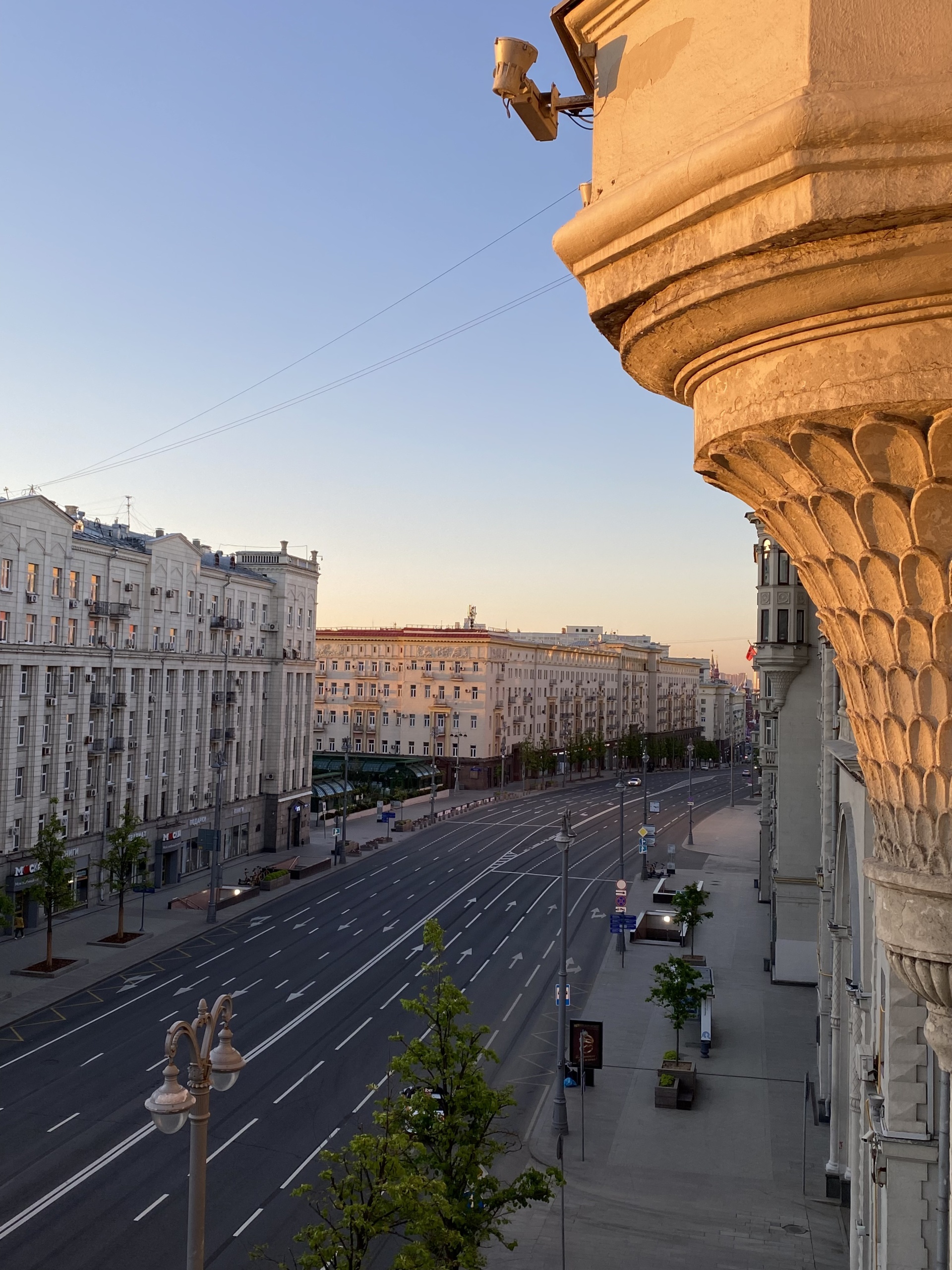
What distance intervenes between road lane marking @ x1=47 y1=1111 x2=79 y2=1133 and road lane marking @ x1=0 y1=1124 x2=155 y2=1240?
1911 millimetres

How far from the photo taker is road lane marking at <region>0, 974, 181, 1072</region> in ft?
99.8

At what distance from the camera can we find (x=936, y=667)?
4.02m

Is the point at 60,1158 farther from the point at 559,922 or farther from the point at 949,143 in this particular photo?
the point at 559,922

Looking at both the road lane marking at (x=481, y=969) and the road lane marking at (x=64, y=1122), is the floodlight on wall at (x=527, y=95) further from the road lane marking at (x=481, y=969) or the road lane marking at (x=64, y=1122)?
the road lane marking at (x=481, y=969)

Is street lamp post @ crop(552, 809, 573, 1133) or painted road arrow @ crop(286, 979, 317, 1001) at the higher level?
street lamp post @ crop(552, 809, 573, 1133)

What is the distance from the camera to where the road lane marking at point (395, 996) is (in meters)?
35.8

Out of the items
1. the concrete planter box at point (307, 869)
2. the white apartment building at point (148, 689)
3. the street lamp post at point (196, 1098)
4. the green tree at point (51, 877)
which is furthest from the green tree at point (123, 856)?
the street lamp post at point (196, 1098)

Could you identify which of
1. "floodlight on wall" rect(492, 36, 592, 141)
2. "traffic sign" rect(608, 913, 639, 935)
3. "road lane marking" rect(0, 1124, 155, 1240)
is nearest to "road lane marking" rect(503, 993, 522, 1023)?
"traffic sign" rect(608, 913, 639, 935)

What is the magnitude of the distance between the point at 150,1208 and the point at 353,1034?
38.6 feet

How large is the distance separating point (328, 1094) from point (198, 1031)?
5.57m

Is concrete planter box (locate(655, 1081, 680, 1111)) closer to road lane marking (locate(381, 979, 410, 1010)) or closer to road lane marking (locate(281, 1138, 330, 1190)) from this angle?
road lane marking (locate(281, 1138, 330, 1190))

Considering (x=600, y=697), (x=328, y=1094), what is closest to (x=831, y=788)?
(x=328, y=1094)

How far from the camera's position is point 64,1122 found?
25484mm

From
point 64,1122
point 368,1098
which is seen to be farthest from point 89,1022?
point 368,1098
